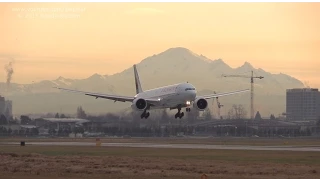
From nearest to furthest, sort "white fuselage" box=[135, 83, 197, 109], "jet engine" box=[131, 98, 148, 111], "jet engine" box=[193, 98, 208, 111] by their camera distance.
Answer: "white fuselage" box=[135, 83, 197, 109] < "jet engine" box=[193, 98, 208, 111] < "jet engine" box=[131, 98, 148, 111]

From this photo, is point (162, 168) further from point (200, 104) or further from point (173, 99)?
point (200, 104)

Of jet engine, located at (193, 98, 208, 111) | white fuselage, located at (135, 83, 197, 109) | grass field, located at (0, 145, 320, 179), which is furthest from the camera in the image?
jet engine, located at (193, 98, 208, 111)

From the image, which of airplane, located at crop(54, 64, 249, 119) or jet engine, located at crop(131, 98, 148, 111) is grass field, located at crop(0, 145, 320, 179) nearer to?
airplane, located at crop(54, 64, 249, 119)

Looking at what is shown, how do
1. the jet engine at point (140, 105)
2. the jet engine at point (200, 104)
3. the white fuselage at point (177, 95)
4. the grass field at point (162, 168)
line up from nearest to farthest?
the grass field at point (162, 168) → the white fuselage at point (177, 95) → the jet engine at point (200, 104) → the jet engine at point (140, 105)

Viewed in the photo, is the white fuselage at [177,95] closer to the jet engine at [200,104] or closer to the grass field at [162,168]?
the jet engine at [200,104]

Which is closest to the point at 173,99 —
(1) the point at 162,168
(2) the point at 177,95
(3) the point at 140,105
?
(2) the point at 177,95

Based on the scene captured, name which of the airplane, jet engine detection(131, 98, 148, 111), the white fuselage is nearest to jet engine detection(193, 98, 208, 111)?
the airplane

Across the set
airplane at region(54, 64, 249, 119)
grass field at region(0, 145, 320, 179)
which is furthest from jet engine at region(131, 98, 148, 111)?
grass field at region(0, 145, 320, 179)

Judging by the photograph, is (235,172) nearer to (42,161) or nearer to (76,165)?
(76,165)

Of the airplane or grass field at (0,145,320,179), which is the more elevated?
the airplane

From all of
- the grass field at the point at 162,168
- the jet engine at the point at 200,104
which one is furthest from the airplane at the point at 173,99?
the grass field at the point at 162,168

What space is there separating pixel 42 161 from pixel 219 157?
20.2 meters

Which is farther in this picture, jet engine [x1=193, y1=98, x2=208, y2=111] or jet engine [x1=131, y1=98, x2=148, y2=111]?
jet engine [x1=131, y1=98, x2=148, y2=111]

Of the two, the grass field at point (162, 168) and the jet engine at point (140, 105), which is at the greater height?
the jet engine at point (140, 105)
